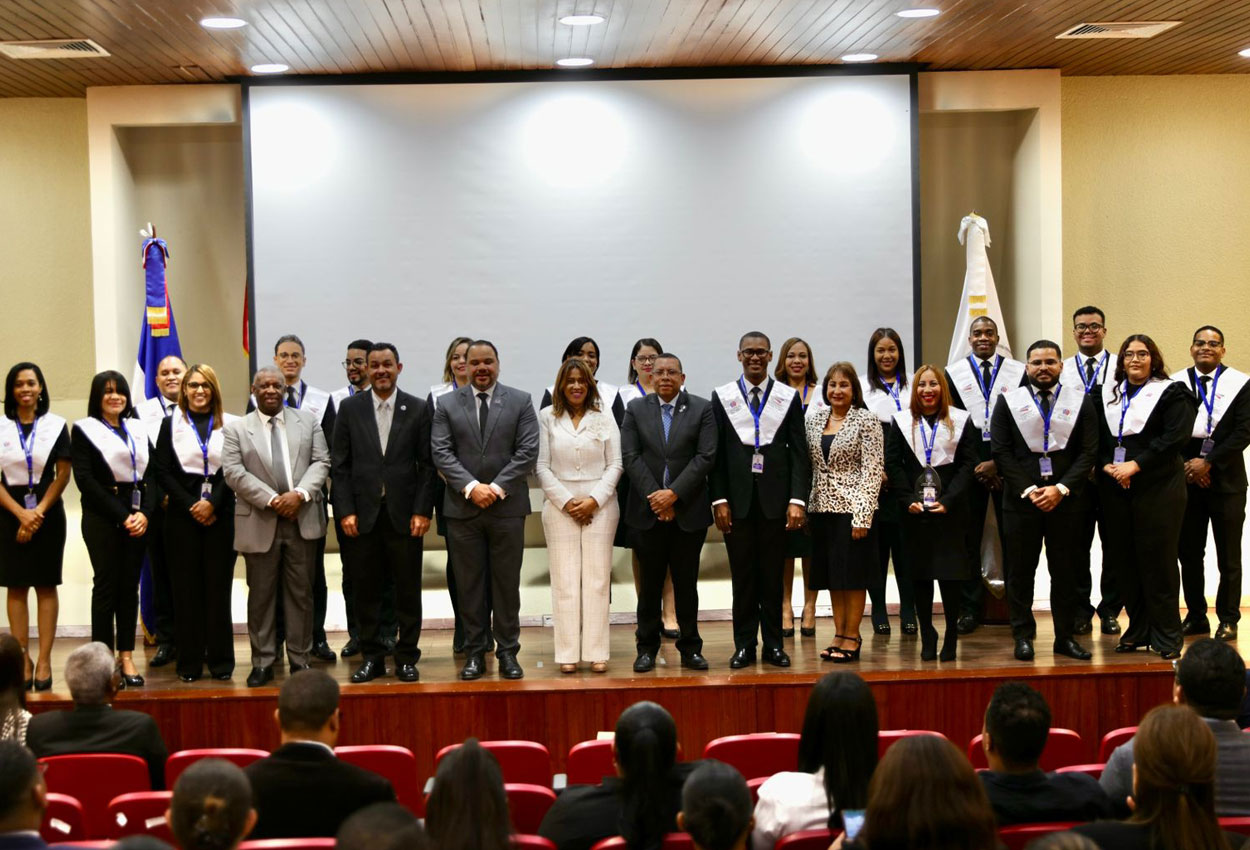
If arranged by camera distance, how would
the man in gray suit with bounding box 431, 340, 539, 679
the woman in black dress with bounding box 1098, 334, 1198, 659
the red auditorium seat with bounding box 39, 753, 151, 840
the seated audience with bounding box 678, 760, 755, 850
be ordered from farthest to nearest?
1. the woman in black dress with bounding box 1098, 334, 1198, 659
2. the man in gray suit with bounding box 431, 340, 539, 679
3. the red auditorium seat with bounding box 39, 753, 151, 840
4. the seated audience with bounding box 678, 760, 755, 850

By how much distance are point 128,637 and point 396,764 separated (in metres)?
2.91

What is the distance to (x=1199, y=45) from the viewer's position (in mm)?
8805

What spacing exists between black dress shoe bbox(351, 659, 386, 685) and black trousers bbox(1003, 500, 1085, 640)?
308cm

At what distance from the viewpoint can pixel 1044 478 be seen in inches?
254

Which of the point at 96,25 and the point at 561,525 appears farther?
the point at 96,25

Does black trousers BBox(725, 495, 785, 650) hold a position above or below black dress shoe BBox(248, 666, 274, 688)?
above

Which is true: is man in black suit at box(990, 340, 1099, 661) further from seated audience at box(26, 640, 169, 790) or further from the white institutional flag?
seated audience at box(26, 640, 169, 790)

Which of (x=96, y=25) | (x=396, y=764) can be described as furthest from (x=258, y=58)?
(x=396, y=764)

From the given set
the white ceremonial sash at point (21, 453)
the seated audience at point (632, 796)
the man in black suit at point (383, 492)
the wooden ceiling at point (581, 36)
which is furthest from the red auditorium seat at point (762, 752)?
the wooden ceiling at point (581, 36)

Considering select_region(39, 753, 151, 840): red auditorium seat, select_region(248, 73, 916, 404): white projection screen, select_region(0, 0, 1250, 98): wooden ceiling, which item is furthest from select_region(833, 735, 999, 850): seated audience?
select_region(248, 73, 916, 404): white projection screen

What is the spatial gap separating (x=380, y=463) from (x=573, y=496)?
93 cm

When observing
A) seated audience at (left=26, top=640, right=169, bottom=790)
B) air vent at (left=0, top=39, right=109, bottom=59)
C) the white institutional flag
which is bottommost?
seated audience at (left=26, top=640, right=169, bottom=790)

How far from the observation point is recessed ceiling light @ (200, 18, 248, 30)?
24.5 feet

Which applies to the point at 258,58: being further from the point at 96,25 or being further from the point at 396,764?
the point at 396,764
